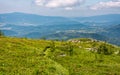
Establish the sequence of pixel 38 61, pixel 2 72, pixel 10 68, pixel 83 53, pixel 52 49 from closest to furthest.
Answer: pixel 2 72 → pixel 10 68 → pixel 38 61 → pixel 52 49 → pixel 83 53

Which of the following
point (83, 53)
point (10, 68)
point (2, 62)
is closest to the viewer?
point (10, 68)

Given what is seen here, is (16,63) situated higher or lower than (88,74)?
higher

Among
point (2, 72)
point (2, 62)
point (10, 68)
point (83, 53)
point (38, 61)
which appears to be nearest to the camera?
point (2, 72)

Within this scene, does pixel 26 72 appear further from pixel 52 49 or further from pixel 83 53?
pixel 83 53

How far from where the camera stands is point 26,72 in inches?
1606

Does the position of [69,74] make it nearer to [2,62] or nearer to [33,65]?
A: [33,65]

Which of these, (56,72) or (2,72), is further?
(56,72)

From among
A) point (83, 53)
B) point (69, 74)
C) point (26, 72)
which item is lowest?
point (83, 53)

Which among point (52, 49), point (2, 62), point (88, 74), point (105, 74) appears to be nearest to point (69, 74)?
point (88, 74)

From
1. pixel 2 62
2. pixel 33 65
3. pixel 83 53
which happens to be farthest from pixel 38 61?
pixel 83 53

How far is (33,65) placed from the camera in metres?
47.7

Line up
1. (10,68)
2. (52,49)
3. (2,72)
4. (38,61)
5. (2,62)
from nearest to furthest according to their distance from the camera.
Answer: (2,72) → (10,68) → (2,62) → (38,61) → (52,49)

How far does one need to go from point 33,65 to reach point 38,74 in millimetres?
7481

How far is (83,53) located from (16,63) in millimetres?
52025
